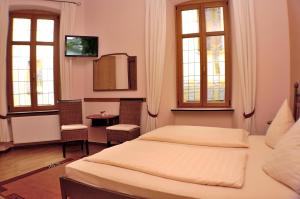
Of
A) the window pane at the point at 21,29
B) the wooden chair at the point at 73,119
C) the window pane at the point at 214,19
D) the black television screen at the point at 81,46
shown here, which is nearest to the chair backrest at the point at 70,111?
the wooden chair at the point at 73,119

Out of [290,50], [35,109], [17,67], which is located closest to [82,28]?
[17,67]

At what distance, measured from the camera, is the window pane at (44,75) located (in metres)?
4.39

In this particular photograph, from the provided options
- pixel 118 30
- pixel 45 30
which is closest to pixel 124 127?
pixel 118 30

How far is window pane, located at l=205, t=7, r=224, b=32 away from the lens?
3.53 m

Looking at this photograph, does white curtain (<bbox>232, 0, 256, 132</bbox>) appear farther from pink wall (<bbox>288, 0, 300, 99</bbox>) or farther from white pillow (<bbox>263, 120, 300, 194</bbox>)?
white pillow (<bbox>263, 120, 300, 194</bbox>)

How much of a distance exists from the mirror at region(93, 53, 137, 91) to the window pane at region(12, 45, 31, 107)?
126cm

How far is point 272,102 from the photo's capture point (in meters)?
3.16

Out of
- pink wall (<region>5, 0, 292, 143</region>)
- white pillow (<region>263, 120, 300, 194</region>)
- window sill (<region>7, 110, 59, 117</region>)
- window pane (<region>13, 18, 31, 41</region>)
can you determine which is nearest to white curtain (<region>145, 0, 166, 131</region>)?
pink wall (<region>5, 0, 292, 143</region>)

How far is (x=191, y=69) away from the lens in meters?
3.71

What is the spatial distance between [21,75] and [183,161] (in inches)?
153

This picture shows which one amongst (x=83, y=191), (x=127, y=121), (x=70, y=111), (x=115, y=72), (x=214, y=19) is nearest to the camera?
(x=83, y=191)

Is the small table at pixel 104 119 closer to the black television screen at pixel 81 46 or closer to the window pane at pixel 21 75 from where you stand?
the black television screen at pixel 81 46

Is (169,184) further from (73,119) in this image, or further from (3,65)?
(3,65)

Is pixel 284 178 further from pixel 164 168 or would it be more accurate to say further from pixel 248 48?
pixel 248 48
